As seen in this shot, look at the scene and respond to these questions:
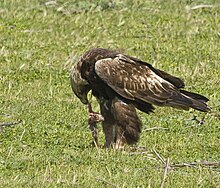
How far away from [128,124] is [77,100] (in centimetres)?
270

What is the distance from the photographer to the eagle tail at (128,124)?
10.4m

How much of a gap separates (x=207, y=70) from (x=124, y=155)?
5285mm

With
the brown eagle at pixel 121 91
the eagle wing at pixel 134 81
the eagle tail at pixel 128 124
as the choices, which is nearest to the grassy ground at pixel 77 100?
the eagle tail at pixel 128 124

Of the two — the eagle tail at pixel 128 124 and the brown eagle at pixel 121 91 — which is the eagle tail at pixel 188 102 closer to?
the brown eagle at pixel 121 91

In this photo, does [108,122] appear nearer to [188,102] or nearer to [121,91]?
[121,91]

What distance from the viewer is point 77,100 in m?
13.0

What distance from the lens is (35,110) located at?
40.3 ft

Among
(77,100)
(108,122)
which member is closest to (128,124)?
(108,122)

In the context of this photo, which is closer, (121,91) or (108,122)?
(121,91)

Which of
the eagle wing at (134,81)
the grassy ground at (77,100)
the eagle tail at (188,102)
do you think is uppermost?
the eagle wing at (134,81)

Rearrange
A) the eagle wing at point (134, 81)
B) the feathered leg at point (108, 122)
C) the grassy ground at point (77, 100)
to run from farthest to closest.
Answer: the feathered leg at point (108, 122) → the eagle wing at point (134, 81) → the grassy ground at point (77, 100)

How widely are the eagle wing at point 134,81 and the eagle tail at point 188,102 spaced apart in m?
0.04

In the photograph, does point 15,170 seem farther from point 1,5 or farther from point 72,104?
point 1,5

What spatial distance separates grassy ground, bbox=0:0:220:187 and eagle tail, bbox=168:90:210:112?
47 centimetres
